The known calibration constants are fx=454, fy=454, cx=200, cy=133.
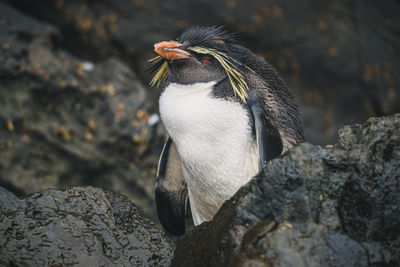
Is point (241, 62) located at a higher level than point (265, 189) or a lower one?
Result: higher

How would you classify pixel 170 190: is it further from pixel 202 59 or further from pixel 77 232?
pixel 77 232

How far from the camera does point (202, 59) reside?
8.05 ft

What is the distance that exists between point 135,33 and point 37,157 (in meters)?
1.70

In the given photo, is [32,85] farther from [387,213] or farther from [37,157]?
[387,213]

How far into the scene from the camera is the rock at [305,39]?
480 centimetres

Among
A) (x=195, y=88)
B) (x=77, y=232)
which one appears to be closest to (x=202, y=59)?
(x=195, y=88)

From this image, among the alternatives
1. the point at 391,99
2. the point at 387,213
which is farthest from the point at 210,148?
the point at 391,99

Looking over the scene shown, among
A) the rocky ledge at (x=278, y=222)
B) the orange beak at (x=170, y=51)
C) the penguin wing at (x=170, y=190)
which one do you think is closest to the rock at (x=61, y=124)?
the penguin wing at (x=170, y=190)

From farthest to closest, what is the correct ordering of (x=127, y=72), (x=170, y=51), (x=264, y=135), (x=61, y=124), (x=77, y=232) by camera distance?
1. (x=127, y=72)
2. (x=61, y=124)
3. (x=170, y=51)
4. (x=264, y=135)
5. (x=77, y=232)

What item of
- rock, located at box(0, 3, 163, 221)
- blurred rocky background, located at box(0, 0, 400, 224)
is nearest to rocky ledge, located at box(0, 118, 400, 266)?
blurred rocky background, located at box(0, 0, 400, 224)

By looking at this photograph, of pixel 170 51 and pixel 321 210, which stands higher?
pixel 170 51

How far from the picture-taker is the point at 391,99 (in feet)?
17.1

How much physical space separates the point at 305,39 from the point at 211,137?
323 centimetres

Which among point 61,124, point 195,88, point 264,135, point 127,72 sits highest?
point 127,72
